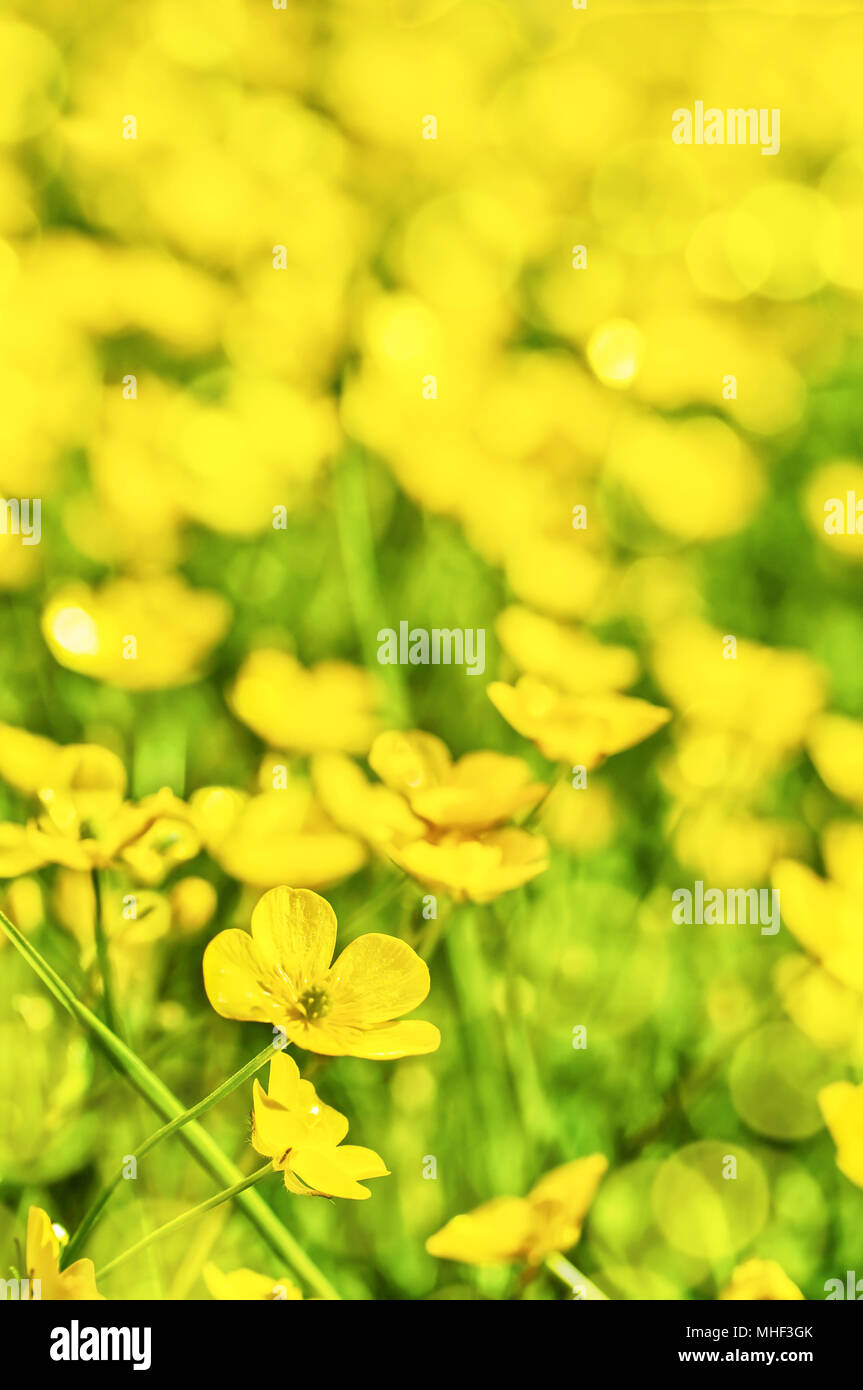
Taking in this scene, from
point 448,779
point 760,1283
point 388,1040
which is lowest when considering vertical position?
point 760,1283

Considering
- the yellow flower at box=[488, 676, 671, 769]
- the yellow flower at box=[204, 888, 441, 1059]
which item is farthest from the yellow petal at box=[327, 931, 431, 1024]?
the yellow flower at box=[488, 676, 671, 769]

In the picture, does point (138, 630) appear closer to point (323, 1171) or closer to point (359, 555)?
point (359, 555)

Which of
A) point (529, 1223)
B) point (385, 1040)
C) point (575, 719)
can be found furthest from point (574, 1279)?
point (575, 719)

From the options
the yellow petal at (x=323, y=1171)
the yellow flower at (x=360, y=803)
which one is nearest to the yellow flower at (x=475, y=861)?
the yellow flower at (x=360, y=803)

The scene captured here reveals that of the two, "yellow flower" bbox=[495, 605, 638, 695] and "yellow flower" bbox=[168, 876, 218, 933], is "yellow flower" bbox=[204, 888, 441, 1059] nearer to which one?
"yellow flower" bbox=[168, 876, 218, 933]
